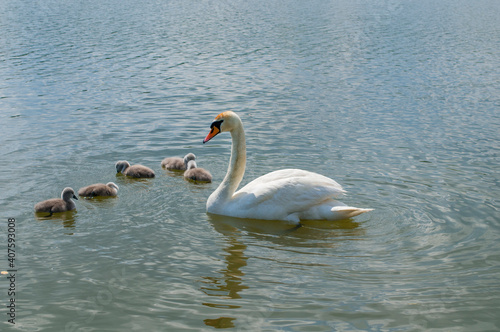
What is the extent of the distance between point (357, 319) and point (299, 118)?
9.58 meters

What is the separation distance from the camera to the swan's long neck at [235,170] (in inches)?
360

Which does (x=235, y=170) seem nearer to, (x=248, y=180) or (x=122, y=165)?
(x=248, y=180)

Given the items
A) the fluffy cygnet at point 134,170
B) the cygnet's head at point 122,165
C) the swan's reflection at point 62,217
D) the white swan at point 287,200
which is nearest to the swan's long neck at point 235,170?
the white swan at point 287,200

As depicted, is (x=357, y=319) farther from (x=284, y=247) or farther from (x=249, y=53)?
(x=249, y=53)

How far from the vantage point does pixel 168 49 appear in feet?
92.2

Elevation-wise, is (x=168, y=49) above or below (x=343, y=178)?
above

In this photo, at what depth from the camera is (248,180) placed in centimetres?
1048

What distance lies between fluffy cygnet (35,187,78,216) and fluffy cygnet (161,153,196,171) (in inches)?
98.7

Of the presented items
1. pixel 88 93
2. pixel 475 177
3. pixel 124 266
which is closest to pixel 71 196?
pixel 124 266

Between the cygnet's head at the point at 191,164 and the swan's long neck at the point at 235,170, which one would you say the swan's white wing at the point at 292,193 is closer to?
the swan's long neck at the point at 235,170

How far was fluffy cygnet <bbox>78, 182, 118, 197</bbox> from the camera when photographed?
31.7 ft

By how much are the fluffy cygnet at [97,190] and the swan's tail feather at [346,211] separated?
3.69 meters

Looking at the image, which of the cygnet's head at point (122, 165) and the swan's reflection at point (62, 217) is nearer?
the swan's reflection at point (62, 217)

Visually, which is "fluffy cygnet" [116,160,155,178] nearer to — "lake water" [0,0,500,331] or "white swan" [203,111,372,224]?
"lake water" [0,0,500,331]
